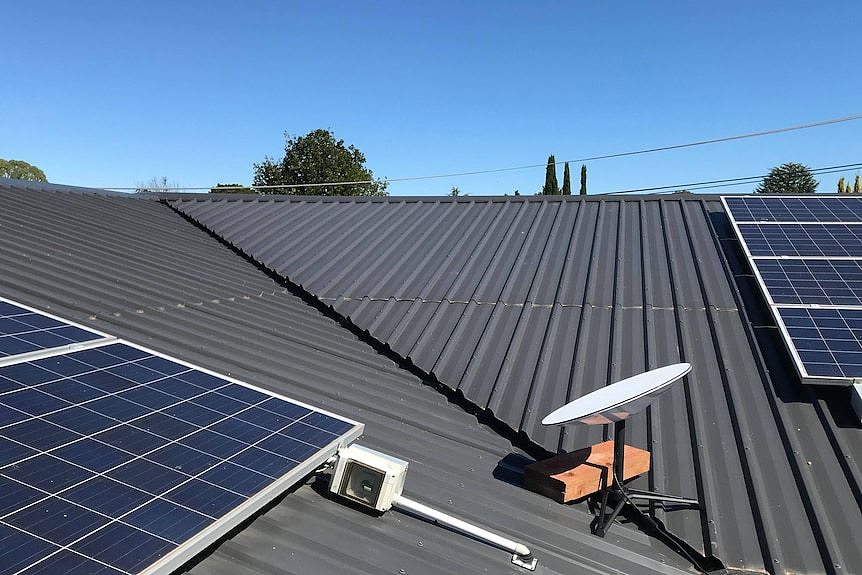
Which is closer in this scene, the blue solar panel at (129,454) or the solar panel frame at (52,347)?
the blue solar panel at (129,454)

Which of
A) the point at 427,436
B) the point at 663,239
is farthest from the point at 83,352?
the point at 663,239

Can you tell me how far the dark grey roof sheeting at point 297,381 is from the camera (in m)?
4.86

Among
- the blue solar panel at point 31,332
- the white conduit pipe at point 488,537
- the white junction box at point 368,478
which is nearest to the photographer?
the white conduit pipe at point 488,537

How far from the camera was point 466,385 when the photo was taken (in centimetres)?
845

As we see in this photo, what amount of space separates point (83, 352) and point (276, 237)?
859cm

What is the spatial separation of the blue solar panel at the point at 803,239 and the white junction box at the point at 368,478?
26.3 ft

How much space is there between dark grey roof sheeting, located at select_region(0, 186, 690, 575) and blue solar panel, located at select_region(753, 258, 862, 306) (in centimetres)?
492

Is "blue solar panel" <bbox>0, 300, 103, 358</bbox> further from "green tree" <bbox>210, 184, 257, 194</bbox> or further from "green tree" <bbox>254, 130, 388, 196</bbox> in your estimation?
"green tree" <bbox>254, 130, 388, 196</bbox>

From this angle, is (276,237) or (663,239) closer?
(663,239)

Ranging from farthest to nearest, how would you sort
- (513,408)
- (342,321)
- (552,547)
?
(342,321) < (513,408) < (552,547)

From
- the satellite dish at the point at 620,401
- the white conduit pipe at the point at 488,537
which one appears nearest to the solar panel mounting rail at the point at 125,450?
the white conduit pipe at the point at 488,537

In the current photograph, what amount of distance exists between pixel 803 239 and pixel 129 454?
10.9 meters

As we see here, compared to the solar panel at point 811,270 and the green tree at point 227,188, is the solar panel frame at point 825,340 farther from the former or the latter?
the green tree at point 227,188

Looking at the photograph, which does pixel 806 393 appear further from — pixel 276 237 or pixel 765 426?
pixel 276 237
